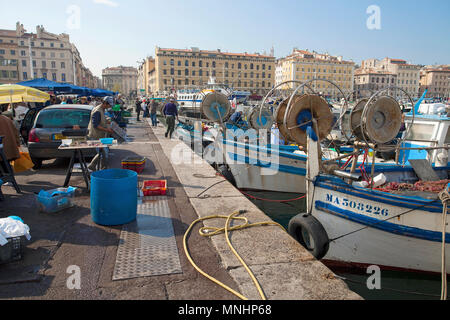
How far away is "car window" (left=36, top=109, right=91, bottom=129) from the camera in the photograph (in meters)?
8.70

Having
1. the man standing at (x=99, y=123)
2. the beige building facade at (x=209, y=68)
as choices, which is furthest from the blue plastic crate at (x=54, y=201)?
the beige building facade at (x=209, y=68)

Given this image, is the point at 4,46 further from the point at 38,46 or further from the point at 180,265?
the point at 180,265

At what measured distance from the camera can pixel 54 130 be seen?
8523 millimetres

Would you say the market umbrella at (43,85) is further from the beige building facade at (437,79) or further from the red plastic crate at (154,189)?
the beige building facade at (437,79)

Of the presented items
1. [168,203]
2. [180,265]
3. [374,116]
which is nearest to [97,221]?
[168,203]

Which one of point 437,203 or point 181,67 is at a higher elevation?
point 181,67

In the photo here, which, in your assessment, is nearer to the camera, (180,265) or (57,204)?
(180,265)

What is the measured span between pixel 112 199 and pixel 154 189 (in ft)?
5.86

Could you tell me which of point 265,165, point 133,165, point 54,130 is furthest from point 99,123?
A: point 265,165

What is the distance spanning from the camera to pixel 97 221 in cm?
488

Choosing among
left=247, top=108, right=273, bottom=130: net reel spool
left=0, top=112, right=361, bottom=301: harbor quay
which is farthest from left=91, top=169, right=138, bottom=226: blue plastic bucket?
left=247, top=108, right=273, bottom=130: net reel spool

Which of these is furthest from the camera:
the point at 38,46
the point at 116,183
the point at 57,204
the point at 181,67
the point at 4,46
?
the point at 181,67

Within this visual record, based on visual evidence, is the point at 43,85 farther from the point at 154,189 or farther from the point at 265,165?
the point at 154,189

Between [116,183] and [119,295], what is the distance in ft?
6.28
